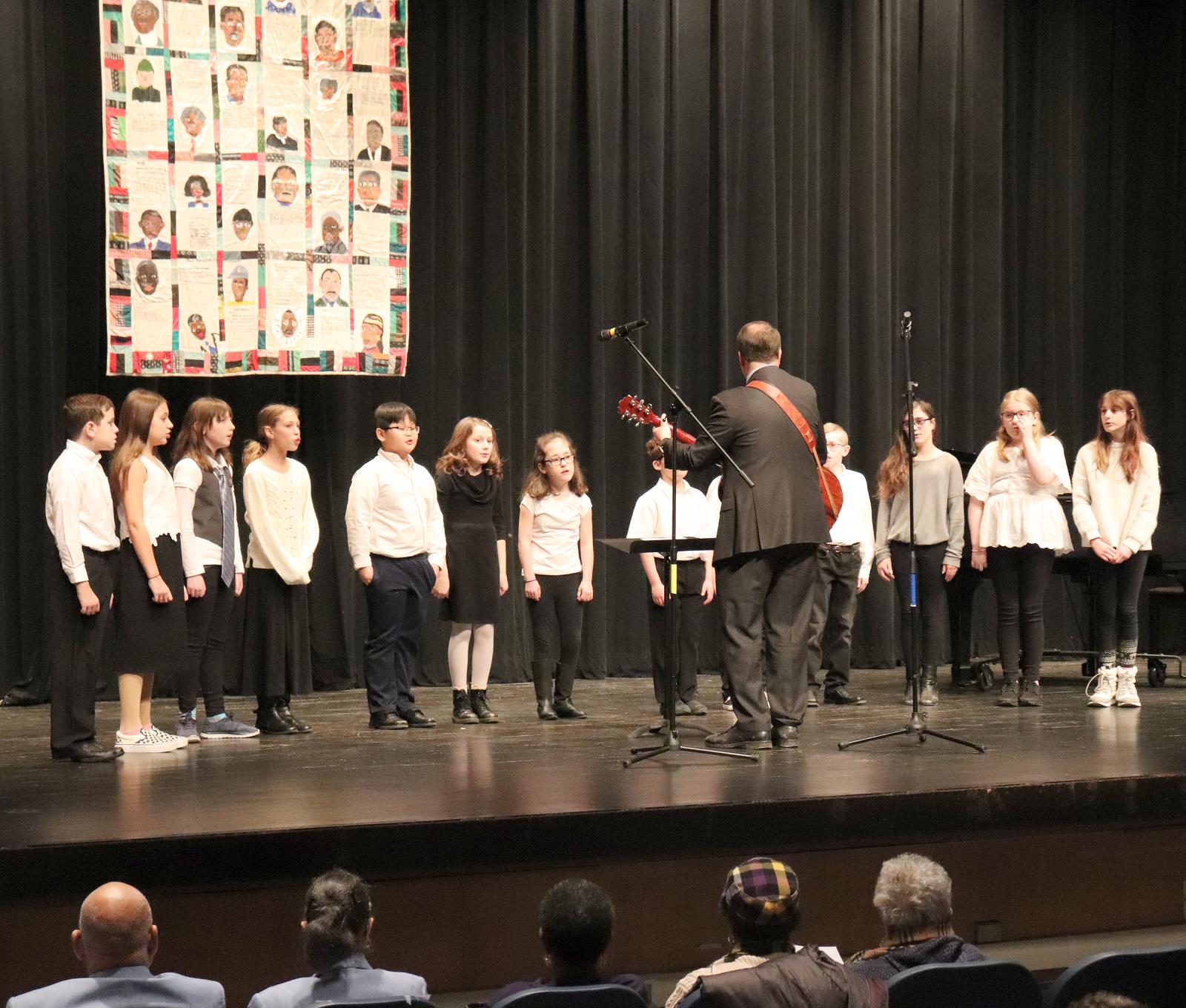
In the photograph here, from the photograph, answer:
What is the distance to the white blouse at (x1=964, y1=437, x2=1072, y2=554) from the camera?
6.83 metres

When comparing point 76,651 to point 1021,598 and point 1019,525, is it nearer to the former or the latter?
point 1019,525

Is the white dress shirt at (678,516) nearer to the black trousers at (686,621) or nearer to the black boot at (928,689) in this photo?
the black trousers at (686,621)

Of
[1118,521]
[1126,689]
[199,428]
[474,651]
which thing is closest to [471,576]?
[474,651]

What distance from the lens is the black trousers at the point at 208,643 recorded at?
6129mm

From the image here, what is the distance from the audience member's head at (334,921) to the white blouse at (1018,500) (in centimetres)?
460

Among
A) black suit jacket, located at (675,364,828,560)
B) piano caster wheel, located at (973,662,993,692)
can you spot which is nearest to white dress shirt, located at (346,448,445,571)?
black suit jacket, located at (675,364,828,560)

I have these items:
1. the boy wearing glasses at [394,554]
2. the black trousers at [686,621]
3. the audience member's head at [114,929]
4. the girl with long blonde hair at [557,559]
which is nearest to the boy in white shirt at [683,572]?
the black trousers at [686,621]

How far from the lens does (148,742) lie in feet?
19.0

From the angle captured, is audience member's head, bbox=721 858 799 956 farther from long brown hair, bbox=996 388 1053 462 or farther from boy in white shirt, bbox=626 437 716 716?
long brown hair, bbox=996 388 1053 462

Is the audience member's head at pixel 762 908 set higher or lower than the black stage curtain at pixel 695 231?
lower

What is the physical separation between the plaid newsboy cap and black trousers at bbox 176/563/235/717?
3.62 meters

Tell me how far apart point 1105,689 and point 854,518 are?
1507mm

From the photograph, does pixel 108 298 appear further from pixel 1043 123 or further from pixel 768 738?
pixel 1043 123

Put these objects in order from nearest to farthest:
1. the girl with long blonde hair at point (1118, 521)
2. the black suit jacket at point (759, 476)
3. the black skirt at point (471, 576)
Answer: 1. the black suit jacket at point (759, 476)
2. the black skirt at point (471, 576)
3. the girl with long blonde hair at point (1118, 521)
